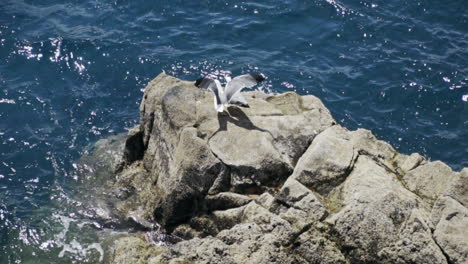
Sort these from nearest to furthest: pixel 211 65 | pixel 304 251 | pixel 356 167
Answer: pixel 304 251 < pixel 356 167 < pixel 211 65

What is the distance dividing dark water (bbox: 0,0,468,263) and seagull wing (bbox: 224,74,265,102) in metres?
4.65

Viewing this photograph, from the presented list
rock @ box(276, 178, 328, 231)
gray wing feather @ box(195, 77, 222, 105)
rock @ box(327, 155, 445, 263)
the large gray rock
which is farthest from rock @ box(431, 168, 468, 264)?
gray wing feather @ box(195, 77, 222, 105)

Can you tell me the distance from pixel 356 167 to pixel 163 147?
492 centimetres

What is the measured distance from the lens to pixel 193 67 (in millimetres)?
19406

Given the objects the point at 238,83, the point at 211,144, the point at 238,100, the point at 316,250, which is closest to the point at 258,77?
the point at 238,83

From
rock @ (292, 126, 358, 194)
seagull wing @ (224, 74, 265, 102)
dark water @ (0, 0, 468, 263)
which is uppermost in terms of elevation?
seagull wing @ (224, 74, 265, 102)

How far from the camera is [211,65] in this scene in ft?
63.9

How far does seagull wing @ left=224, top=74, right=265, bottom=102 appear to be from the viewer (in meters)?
13.2

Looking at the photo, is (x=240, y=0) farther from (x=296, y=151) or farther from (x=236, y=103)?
(x=296, y=151)

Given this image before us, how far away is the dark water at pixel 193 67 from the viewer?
1608cm

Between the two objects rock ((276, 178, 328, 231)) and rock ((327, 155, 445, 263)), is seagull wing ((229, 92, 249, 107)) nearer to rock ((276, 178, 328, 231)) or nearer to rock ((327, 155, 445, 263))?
rock ((276, 178, 328, 231))

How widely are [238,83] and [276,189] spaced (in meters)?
3.42

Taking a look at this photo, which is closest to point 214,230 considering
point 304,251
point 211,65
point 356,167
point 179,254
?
point 179,254

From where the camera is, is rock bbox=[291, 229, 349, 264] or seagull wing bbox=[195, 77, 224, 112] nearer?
rock bbox=[291, 229, 349, 264]
